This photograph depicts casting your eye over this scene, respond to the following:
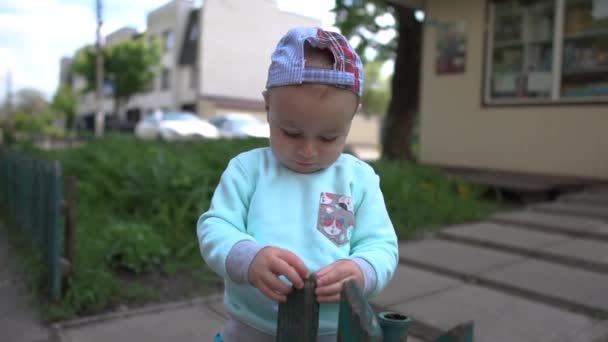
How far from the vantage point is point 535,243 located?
445cm

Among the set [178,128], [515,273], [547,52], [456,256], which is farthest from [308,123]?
[178,128]

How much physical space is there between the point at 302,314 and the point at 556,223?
186 inches

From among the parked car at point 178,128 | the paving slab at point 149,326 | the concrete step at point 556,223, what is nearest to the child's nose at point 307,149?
the paving slab at point 149,326

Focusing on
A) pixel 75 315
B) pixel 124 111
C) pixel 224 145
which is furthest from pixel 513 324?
pixel 124 111

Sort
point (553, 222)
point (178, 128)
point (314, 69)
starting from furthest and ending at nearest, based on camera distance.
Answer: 1. point (178, 128)
2. point (553, 222)
3. point (314, 69)

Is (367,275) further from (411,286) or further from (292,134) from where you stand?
(411,286)

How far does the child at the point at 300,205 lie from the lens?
3.61 ft

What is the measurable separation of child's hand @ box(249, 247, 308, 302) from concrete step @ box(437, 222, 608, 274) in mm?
3560

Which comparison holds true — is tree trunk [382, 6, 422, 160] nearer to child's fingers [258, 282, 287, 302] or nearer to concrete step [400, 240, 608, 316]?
concrete step [400, 240, 608, 316]

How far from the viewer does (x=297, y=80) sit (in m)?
1.11

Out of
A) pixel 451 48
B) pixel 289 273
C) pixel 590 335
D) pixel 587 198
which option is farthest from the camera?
pixel 451 48

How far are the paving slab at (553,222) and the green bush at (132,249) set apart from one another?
11.4 ft

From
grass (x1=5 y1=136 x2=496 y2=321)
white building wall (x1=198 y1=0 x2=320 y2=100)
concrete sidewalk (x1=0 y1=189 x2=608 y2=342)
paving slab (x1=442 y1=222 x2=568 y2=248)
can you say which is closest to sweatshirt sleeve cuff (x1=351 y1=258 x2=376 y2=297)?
white building wall (x1=198 y1=0 x2=320 y2=100)

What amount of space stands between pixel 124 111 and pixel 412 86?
28.3 m
